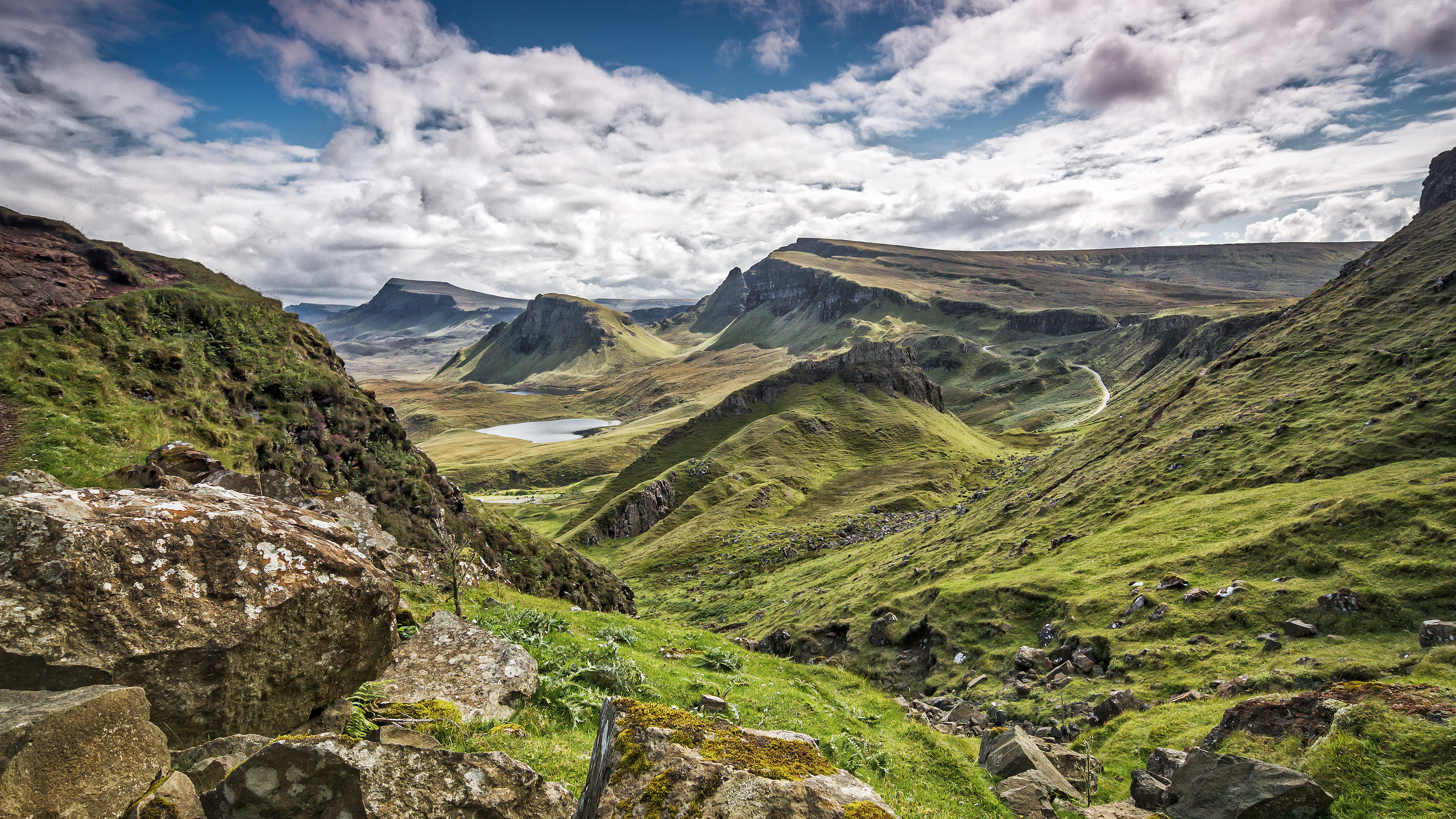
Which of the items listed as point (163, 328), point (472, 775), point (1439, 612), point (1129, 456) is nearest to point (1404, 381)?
point (1129, 456)

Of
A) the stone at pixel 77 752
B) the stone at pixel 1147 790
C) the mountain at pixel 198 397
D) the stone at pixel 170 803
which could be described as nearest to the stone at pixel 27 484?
the stone at pixel 77 752

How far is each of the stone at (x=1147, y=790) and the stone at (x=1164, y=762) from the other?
28.7 inches

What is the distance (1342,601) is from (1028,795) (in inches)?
854

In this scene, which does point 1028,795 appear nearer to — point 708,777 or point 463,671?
point 708,777

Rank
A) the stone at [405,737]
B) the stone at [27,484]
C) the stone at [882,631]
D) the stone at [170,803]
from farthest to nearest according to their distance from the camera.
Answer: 1. the stone at [882,631]
2. the stone at [27,484]
3. the stone at [405,737]
4. the stone at [170,803]

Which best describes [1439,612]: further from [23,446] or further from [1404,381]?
[23,446]

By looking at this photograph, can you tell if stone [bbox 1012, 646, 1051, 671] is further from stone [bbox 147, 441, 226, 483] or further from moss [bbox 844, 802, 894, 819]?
Result: stone [bbox 147, 441, 226, 483]

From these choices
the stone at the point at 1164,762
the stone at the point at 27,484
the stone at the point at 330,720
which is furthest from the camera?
the stone at the point at 1164,762

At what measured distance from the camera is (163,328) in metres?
30.1

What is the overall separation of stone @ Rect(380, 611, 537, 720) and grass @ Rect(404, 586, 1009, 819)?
58 cm

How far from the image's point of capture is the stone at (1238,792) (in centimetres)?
1131

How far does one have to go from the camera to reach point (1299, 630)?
25.2 meters

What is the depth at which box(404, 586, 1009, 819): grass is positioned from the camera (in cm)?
1166

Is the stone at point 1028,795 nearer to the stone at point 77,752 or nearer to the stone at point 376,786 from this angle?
the stone at point 376,786
